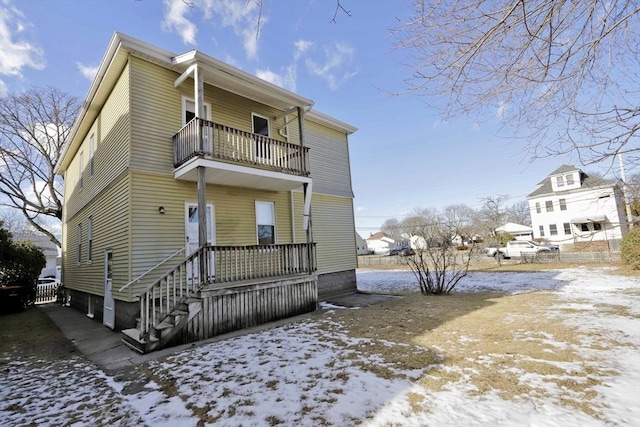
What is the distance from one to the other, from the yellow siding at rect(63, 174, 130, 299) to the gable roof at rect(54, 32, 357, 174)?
10.3 ft

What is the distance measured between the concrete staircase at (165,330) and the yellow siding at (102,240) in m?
1.88

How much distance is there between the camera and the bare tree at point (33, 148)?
18406mm

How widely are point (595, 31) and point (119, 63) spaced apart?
9955 millimetres

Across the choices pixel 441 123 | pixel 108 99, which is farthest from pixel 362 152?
pixel 441 123

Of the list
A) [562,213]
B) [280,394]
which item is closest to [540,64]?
[280,394]

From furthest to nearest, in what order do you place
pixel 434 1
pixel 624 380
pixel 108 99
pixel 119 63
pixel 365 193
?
pixel 365 193 < pixel 108 99 < pixel 119 63 < pixel 624 380 < pixel 434 1

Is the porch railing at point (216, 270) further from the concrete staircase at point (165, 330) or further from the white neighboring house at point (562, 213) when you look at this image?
the white neighboring house at point (562, 213)

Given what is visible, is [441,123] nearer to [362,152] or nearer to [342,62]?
[342,62]

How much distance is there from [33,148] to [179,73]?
57.1 ft

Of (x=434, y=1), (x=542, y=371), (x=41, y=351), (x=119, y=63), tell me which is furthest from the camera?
(x=119, y=63)

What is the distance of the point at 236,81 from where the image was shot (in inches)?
335

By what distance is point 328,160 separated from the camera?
42.8 ft

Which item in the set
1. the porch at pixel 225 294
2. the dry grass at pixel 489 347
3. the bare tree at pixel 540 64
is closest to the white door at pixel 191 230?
the porch at pixel 225 294

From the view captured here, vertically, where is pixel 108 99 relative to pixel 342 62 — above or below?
above
